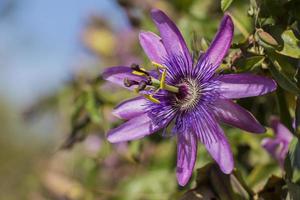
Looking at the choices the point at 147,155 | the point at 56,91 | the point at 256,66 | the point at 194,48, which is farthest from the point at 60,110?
the point at 256,66

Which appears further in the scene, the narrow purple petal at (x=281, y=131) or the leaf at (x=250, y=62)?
the narrow purple petal at (x=281, y=131)

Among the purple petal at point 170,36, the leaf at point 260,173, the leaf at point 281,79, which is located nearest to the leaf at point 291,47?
the leaf at point 281,79

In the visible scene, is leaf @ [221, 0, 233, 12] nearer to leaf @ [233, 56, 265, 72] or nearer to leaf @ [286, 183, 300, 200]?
leaf @ [233, 56, 265, 72]

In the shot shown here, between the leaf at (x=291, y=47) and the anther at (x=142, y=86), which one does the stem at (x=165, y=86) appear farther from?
the leaf at (x=291, y=47)

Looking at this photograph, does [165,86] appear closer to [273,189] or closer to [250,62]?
[250,62]

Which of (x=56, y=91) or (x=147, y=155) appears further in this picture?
(x=56, y=91)

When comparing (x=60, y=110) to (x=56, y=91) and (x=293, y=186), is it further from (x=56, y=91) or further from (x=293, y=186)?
(x=293, y=186)

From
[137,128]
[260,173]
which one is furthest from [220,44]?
[260,173]
